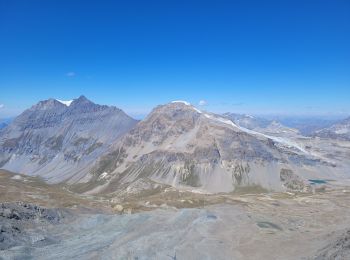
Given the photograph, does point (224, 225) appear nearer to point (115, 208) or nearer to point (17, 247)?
point (17, 247)

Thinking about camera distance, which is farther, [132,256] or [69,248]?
[69,248]

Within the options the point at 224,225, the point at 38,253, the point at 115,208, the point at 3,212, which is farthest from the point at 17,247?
the point at 115,208

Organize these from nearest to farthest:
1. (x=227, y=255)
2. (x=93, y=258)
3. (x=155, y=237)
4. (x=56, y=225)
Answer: (x=93, y=258) → (x=227, y=255) → (x=155, y=237) → (x=56, y=225)

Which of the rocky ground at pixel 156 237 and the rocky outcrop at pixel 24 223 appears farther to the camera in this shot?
the rocky outcrop at pixel 24 223

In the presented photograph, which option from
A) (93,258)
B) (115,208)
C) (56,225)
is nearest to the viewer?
(93,258)

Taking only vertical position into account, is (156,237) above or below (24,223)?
below

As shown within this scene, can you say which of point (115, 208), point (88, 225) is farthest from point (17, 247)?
point (115, 208)

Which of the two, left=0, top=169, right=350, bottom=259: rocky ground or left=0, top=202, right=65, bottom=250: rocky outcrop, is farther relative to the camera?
left=0, top=202, right=65, bottom=250: rocky outcrop

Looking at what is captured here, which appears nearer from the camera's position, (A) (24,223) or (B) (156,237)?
(B) (156,237)

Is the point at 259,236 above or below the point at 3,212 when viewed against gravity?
below

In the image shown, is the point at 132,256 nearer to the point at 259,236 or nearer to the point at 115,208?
the point at 259,236
